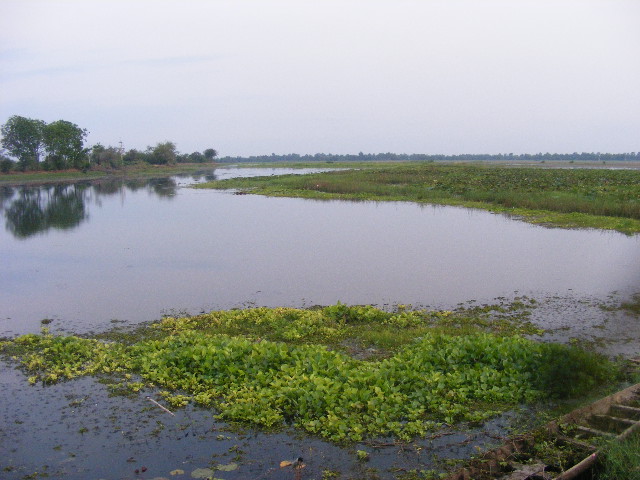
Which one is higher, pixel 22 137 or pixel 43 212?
pixel 22 137

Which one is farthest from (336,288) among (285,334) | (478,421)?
(478,421)

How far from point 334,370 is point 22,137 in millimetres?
74661

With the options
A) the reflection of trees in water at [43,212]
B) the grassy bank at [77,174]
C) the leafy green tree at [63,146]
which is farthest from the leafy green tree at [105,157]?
the reflection of trees in water at [43,212]

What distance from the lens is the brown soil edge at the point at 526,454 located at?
513 centimetres

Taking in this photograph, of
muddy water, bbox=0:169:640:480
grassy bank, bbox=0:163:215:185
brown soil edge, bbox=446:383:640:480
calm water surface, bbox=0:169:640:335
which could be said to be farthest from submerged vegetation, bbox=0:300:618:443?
grassy bank, bbox=0:163:215:185

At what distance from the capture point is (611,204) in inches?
1011

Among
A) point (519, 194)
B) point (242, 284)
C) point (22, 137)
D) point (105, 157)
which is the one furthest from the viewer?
point (105, 157)

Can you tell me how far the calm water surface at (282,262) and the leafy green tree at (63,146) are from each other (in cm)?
4415

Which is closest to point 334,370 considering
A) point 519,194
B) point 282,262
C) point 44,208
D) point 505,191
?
point 282,262

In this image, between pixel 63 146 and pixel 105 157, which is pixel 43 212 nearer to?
pixel 63 146

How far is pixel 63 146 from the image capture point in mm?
71000

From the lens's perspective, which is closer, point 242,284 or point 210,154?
point 242,284

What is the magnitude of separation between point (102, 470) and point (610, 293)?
11726 millimetres

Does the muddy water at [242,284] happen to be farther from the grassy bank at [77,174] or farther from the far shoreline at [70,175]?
the grassy bank at [77,174]
